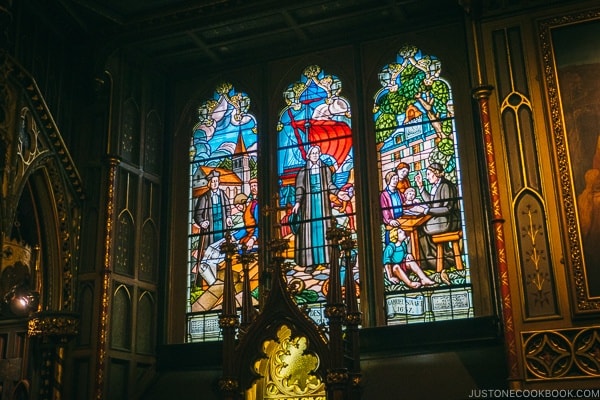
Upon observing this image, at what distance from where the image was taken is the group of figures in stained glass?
1070cm

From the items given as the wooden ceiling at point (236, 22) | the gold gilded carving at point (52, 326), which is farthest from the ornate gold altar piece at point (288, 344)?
the wooden ceiling at point (236, 22)

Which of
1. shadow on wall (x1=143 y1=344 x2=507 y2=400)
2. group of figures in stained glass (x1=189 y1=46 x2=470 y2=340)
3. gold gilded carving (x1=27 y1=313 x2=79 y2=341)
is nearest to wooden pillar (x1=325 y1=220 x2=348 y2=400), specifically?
shadow on wall (x1=143 y1=344 x2=507 y2=400)

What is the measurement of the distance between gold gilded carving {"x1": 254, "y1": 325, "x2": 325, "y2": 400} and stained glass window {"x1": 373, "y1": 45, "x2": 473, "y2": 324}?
1.50m

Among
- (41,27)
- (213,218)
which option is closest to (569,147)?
(213,218)

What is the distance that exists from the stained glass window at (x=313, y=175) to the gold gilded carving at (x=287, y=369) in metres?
1.35

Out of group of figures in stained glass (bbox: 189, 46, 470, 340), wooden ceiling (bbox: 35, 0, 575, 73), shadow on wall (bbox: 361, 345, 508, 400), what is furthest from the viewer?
wooden ceiling (bbox: 35, 0, 575, 73)

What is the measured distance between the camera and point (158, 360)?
11.3 meters

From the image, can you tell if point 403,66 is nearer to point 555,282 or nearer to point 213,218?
point 213,218

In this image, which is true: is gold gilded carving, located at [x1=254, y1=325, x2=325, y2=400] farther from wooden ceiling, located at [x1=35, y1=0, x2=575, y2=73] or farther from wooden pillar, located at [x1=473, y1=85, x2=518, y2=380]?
wooden ceiling, located at [x1=35, y1=0, x2=575, y2=73]

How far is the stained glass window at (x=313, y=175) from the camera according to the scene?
1108 centimetres

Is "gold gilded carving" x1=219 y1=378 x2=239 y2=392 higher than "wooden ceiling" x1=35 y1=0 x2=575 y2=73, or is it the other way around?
"wooden ceiling" x1=35 y1=0 x2=575 y2=73

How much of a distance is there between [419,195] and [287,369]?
9.62 feet

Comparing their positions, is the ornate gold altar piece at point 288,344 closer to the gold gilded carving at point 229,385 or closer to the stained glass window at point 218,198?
the gold gilded carving at point 229,385

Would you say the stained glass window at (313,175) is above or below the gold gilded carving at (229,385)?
above
